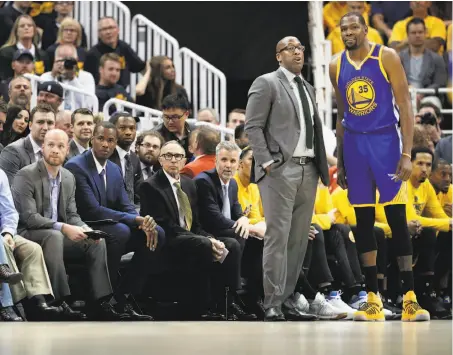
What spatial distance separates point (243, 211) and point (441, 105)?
16.7 feet

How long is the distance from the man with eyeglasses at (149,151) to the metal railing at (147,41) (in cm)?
361

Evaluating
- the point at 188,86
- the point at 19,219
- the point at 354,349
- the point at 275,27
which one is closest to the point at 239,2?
the point at 275,27

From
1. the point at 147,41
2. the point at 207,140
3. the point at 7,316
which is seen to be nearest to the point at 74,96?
the point at 207,140

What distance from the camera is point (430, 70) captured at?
42.0ft

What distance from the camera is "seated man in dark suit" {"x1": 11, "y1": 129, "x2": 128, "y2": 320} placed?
23.1 feet

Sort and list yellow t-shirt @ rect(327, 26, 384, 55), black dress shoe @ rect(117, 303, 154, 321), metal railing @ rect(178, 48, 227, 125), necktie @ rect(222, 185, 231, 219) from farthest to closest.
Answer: yellow t-shirt @ rect(327, 26, 384, 55), metal railing @ rect(178, 48, 227, 125), necktie @ rect(222, 185, 231, 219), black dress shoe @ rect(117, 303, 154, 321)

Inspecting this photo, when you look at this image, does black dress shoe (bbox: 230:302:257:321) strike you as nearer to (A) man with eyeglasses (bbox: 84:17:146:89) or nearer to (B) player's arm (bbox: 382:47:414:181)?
(B) player's arm (bbox: 382:47:414:181)

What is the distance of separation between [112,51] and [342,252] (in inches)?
174

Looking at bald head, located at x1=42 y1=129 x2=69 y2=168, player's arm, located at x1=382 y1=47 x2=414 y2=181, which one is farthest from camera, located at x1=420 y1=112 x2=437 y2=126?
bald head, located at x1=42 y1=129 x2=69 y2=168

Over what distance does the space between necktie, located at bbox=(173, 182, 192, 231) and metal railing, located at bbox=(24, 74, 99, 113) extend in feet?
7.46

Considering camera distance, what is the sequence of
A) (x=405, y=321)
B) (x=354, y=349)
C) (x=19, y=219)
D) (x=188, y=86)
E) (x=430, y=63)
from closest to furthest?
(x=354, y=349) < (x=405, y=321) < (x=19, y=219) < (x=188, y=86) < (x=430, y=63)

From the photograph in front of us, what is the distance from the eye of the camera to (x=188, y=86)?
1192 cm

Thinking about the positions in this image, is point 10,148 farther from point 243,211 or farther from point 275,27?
point 275,27

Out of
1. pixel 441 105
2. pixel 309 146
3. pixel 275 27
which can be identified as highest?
pixel 275 27
